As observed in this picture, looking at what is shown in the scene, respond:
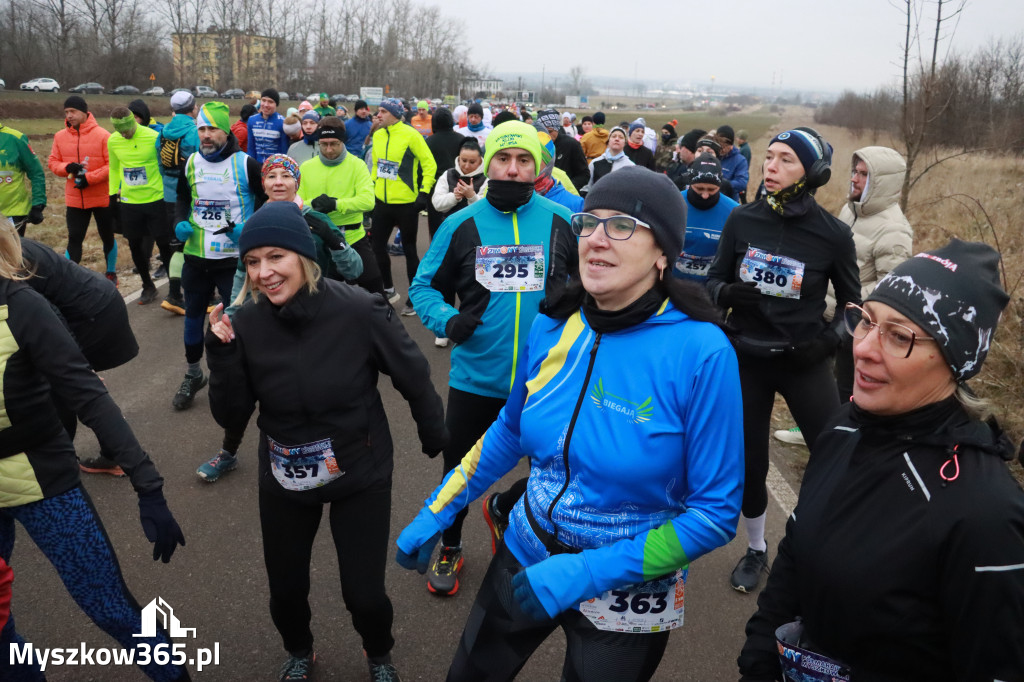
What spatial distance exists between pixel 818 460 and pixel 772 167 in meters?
2.09

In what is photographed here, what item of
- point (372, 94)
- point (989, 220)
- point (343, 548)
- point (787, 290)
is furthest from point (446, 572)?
point (372, 94)

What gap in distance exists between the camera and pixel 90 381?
2568mm

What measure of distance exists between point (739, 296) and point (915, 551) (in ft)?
7.20

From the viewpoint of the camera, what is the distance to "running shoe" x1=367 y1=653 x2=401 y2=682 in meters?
3.06

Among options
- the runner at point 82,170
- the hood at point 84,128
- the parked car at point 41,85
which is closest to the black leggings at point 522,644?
the runner at point 82,170

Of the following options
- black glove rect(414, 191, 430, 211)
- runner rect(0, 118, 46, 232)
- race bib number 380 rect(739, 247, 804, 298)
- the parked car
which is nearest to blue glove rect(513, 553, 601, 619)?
race bib number 380 rect(739, 247, 804, 298)

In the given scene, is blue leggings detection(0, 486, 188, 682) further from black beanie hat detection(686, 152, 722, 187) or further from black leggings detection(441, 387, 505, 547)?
black beanie hat detection(686, 152, 722, 187)

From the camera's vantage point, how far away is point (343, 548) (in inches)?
113

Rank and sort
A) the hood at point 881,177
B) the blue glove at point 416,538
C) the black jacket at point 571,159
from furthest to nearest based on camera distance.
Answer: the black jacket at point 571,159, the hood at point 881,177, the blue glove at point 416,538

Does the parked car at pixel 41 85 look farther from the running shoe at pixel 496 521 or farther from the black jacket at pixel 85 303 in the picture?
the running shoe at pixel 496 521

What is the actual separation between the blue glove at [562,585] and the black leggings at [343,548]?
1110 millimetres

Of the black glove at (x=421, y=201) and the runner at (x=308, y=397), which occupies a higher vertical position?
the black glove at (x=421, y=201)

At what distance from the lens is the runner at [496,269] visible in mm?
3582

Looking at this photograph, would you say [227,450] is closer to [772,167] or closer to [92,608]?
[92,608]
